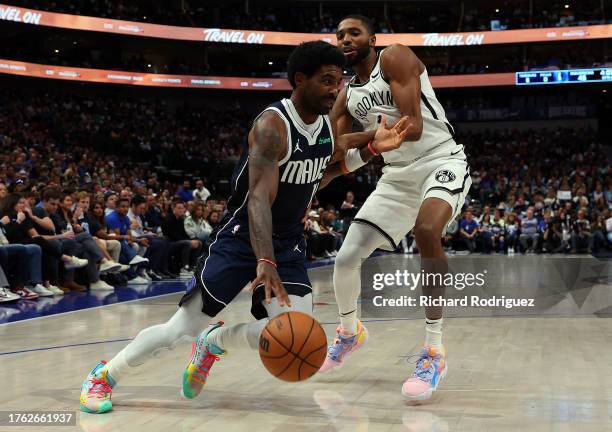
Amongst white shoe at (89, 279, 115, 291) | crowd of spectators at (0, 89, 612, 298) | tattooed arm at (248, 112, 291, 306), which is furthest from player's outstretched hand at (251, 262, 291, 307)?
white shoe at (89, 279, 115, 291)

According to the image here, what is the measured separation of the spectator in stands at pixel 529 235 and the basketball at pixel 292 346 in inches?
693

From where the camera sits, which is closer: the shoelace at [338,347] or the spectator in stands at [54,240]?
the shoelace at [338,347]

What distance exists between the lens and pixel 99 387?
3443 mm

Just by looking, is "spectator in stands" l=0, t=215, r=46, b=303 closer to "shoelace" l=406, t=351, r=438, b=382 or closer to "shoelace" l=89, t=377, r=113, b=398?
"shoelace" l=89, t=377, r=113, b=398

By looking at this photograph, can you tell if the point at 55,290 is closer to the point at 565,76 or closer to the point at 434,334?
the point at 434,334

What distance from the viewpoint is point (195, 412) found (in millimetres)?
3438

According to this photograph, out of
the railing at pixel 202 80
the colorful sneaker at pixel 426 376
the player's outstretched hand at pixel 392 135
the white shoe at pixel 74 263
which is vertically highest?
the railing at pixel 202 80

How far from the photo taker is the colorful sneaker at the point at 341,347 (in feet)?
14.5

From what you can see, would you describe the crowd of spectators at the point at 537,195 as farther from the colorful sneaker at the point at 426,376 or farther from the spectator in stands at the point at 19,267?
the colorful sneaker at the point at 426,376

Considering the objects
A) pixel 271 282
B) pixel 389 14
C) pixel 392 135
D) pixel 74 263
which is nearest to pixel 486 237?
pixel 74 263

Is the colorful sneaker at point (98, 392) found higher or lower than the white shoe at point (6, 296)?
higher

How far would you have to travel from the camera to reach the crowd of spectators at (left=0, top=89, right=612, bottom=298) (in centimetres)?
931

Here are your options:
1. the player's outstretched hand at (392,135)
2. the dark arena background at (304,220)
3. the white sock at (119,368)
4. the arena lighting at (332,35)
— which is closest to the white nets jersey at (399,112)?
the player's outstretched hand at (392,135)

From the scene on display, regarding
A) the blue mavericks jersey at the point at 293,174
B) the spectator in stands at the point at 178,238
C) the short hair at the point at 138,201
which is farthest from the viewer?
the spectator in stands at the point at 178,238
